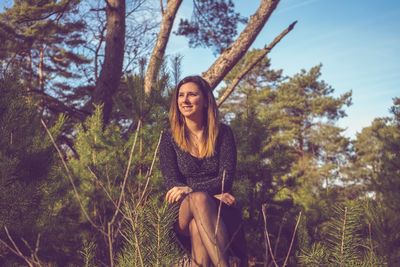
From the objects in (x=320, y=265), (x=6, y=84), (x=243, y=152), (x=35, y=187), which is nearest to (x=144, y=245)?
(x=320, y=265)

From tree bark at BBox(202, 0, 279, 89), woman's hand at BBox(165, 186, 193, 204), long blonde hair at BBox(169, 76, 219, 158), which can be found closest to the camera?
woman's hand at BBox(165, 186, 193, 204)

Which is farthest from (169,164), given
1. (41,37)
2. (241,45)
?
(41,37)

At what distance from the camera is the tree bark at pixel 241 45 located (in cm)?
432

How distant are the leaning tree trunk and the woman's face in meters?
2.66

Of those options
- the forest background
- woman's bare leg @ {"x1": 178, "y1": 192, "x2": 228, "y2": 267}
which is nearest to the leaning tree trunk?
the forest background

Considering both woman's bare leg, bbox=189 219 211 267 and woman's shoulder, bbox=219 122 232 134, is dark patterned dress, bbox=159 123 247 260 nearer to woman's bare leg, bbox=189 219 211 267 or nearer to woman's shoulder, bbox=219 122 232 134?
woman's shoulder, bbox=219 122 232 134

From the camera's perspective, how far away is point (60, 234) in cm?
290

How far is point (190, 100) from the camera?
2.66 metres

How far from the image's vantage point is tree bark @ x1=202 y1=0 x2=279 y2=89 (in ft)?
14.2

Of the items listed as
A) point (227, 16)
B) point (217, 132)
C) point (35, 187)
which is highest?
point (227, 16)

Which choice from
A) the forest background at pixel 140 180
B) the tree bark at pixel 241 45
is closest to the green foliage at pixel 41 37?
the forest background at pixel 140 180

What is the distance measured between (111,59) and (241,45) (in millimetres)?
2057

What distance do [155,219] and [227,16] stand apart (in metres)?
6.33

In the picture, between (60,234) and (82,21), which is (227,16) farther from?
(60,234)
